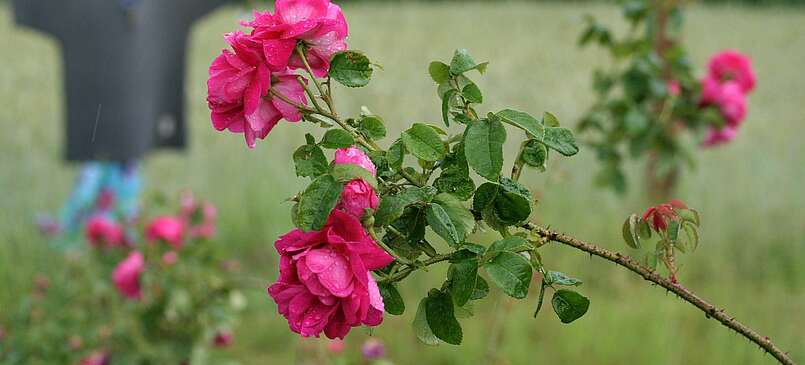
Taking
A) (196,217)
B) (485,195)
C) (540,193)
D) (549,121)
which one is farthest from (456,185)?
(196,217)

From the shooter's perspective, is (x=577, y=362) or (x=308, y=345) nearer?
(x=308, y=345)

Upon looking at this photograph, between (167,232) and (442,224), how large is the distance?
1.20 metres

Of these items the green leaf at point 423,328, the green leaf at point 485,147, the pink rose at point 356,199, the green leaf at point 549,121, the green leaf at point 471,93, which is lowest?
the green leaf at point 423,328

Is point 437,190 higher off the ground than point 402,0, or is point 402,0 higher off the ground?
point 402,0

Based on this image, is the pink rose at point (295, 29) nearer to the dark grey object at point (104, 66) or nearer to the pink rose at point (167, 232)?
the pink rose at point (167, 232)

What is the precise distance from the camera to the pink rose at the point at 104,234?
6.15 feet

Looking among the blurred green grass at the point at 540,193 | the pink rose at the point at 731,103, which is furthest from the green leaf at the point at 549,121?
the pink rose at the point at 731,103

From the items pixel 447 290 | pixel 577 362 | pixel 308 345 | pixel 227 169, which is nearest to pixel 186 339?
pixel 308 345

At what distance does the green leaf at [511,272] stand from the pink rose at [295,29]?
0.53ft

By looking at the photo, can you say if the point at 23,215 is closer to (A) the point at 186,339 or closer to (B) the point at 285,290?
(A) the point at 186,339

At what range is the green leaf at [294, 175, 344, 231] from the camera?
1.82ft

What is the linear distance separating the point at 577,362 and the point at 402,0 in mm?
6831

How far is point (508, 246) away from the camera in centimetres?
62

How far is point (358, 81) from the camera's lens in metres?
0.63
